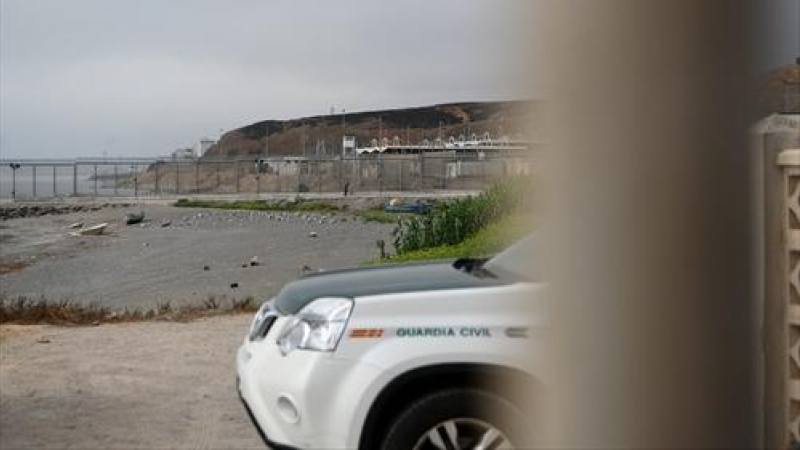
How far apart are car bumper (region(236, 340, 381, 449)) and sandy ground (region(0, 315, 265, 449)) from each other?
1664 millimetres

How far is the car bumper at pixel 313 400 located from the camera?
4770 mm

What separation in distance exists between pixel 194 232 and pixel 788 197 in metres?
44.0

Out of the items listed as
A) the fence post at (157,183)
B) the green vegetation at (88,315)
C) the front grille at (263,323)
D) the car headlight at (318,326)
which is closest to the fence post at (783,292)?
the car headlight at (318,326)

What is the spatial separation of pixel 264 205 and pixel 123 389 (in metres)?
62.9

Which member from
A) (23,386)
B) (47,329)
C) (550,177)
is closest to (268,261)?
(47,329)

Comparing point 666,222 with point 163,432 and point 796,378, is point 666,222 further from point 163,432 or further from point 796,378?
point 163,432

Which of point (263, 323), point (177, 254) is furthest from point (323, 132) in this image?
point (263, 323)

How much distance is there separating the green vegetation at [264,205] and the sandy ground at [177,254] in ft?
15.7

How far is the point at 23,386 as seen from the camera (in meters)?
8.19

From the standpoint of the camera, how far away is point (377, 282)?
5.39m

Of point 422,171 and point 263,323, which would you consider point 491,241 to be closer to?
point 263,323

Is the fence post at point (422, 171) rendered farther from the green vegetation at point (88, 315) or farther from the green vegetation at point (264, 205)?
the green vegetation at point (88, 315)

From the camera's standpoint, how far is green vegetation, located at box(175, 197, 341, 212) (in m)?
66.4

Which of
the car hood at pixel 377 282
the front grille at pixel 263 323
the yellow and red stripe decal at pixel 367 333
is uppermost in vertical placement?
the car hood at pixel 377 282
